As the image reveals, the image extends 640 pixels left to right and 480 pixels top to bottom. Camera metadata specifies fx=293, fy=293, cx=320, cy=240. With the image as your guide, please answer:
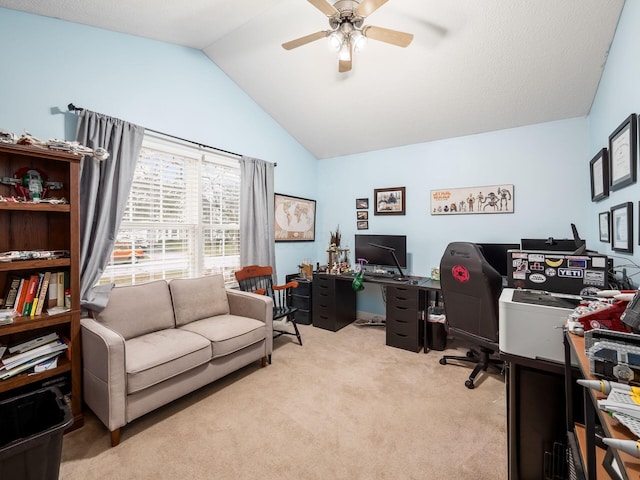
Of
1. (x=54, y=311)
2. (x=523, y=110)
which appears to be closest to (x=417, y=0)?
(x=523, y=110)

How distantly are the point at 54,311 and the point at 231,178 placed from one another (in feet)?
6.78

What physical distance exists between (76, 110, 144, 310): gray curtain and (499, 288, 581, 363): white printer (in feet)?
8.28

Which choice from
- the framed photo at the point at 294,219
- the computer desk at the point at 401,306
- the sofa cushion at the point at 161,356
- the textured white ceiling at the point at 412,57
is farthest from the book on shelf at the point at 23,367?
the computer desk at the point at 401,306

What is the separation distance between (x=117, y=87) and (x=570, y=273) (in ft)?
11.3

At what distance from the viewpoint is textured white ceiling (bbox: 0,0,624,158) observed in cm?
210

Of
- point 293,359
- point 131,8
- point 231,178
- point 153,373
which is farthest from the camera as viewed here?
point 231,178

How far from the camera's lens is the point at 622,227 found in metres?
1.83

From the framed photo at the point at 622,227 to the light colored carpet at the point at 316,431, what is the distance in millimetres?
1340

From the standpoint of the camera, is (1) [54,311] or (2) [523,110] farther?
(2) [523,110]

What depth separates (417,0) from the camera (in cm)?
212

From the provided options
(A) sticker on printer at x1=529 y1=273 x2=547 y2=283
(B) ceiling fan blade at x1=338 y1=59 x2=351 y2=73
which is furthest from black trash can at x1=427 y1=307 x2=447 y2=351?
(B) ceiling fan blade at x1=338 y1=59 x2=351 y2=73

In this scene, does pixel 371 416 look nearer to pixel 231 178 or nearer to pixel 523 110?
pixel 231 178

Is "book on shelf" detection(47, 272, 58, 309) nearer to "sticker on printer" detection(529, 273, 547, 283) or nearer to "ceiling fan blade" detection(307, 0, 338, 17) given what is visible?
"ceiling fan blade" detection(307, 0, 338, 17)

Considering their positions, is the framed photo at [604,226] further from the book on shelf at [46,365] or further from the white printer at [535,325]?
the book on shelf at [46,365]
